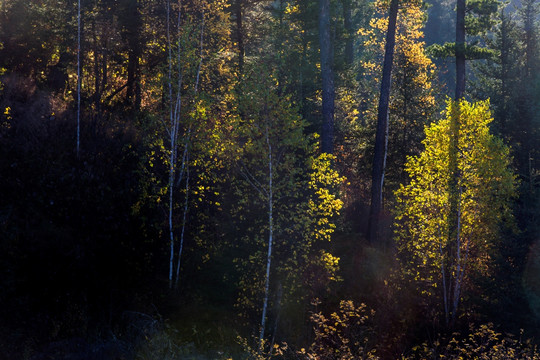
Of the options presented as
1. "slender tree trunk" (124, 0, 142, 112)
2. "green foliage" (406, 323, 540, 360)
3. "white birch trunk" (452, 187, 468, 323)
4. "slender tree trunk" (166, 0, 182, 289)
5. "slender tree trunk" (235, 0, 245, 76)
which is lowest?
"green foliage" (406, 323, 540, 360)

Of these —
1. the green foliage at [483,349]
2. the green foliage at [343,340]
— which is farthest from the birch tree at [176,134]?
the green foliage at [483,349]

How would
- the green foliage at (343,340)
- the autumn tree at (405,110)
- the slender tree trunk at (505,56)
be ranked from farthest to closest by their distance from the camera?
the slender tree trunk at (505,56), the autumn tree at (405,110), the green foliage at (343,340)

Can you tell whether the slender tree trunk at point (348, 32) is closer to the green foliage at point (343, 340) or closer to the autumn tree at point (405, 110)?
the autumn tree at point (405, 110)

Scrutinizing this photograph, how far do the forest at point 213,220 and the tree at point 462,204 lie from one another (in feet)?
0.24

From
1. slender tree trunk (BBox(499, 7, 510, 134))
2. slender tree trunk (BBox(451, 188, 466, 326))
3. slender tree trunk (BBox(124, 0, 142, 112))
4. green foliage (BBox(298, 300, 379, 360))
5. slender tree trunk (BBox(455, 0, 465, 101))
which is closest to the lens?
green foliage (BBox(298, 300, 379, 360))

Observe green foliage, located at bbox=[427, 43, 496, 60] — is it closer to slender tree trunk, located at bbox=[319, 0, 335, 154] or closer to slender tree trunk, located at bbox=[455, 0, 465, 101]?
slender tree trunk, located at bbox=[455, 0, 465, 101]

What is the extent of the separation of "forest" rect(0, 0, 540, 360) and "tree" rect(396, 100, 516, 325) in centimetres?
7

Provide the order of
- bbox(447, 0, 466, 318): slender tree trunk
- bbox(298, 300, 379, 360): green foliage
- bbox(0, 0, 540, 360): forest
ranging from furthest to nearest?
1. bbox(447, 0, 466, 318): slender tree trunk
2. bbox(0, 0, 540, 360): forest
3. bbox(298, 300, 379, 360): green foliage

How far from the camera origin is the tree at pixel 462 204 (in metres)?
16.5

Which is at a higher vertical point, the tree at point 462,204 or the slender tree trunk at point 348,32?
the slender tree trunk at point 348,32

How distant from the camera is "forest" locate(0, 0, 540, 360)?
46.8ft

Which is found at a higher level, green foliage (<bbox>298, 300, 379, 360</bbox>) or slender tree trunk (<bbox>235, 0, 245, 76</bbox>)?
slender tree trunk (<bbox>235, 0, 245, 76</bbox>)

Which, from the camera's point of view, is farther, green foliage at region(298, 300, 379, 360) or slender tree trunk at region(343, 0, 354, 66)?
slender tree trunk at region(343, 0, 354, 66)

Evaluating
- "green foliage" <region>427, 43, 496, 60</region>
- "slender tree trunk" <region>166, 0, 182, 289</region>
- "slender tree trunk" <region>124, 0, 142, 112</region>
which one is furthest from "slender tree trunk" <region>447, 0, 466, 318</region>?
"slender tree trunk" <region>124, 0, 142, 112</region>
